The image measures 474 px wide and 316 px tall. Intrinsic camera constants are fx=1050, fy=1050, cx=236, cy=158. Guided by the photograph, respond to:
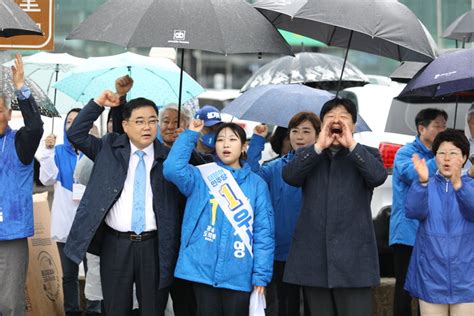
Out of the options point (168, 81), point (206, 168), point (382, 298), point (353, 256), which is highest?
point (168, 81)

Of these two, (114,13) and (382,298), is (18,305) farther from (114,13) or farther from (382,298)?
(382,298)

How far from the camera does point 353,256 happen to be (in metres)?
6.93

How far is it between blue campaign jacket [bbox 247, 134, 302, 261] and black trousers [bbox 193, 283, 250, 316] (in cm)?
104

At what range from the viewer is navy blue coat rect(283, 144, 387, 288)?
6.87 meters

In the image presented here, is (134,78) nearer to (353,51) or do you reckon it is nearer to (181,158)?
(181,158)

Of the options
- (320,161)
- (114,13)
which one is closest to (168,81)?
(114,13)

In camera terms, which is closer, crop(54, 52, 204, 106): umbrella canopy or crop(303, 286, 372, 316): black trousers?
crop(303, 286, 372, 316): black trousers

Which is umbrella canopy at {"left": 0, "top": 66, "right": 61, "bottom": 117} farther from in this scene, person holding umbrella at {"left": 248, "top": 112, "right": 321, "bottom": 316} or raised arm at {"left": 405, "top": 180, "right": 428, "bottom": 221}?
raised arm at {"left": 405, "top": 180, "right": 428, "bottom": 221}

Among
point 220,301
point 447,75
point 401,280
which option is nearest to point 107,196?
point 220,301

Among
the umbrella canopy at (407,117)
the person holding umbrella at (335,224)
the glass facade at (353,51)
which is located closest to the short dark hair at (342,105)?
the person holding umbrella at (335,224)

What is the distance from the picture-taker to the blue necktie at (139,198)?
711cm

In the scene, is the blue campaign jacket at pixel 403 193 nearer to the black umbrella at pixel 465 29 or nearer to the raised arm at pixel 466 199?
the raised arm at pixel 466 199

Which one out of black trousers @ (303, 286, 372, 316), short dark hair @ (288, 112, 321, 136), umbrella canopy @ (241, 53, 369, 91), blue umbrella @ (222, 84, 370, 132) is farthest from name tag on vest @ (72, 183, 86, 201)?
black trousers @ (303, 286, 372, 316)

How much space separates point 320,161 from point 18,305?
7.96ft
